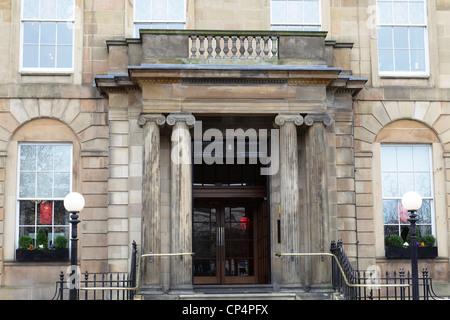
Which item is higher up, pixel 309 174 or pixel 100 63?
pixel 100 63

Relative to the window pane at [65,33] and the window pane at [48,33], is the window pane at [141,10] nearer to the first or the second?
the window pane at [65,33]

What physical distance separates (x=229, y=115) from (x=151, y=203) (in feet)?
9.28

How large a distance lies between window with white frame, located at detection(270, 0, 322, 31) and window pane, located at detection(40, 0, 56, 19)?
18.4ft

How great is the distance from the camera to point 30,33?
65.3ft

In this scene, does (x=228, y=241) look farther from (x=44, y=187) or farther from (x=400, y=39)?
(x=400, y=39)

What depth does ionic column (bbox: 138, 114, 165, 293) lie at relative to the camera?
56.5 feet

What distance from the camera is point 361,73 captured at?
19922mm

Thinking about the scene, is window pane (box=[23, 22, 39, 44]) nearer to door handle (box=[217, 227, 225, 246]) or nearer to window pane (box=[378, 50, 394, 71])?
door handle (box=[217, 227, 225, 246])

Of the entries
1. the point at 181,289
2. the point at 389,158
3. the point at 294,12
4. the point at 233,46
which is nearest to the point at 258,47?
the point at 233,46

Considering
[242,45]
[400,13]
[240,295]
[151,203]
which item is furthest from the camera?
[400,13]

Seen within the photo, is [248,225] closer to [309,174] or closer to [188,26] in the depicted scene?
[309,174]

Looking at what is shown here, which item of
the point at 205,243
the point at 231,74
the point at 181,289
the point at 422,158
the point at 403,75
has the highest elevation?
the point at 403,75
